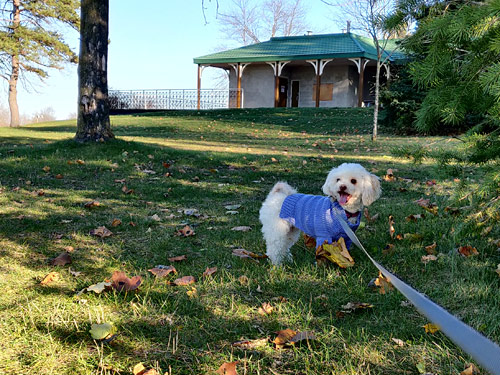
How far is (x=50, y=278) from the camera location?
2.90m

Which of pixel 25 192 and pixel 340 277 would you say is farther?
pixel 25 192

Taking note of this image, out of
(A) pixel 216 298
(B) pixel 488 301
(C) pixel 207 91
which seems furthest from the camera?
(C) pixel 207 91

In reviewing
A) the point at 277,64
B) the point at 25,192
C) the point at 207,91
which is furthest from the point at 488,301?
the point at 207,91

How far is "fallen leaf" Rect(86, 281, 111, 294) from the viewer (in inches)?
104

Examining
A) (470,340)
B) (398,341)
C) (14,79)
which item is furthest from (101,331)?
(14,79)

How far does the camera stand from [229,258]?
345cm

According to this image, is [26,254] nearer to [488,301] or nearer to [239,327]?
[239,327]

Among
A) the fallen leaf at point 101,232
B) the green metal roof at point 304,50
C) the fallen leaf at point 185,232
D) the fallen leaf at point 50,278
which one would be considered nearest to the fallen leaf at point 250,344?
the fallen leaf at point 50,278

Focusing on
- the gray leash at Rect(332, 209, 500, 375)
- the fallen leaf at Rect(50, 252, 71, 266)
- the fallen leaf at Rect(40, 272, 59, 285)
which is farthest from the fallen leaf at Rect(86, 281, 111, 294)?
the gray leash at Rect(332, 209, 500, 375)

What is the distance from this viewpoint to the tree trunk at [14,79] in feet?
88.5

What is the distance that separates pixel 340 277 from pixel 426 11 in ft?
6.00

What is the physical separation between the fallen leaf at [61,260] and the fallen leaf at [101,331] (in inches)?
50.4

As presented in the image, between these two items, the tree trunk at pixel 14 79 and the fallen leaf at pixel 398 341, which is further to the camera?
the tree trunk at pixel 14 79

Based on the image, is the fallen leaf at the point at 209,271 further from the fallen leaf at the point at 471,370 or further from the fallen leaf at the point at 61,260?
the fallen leaf at the point at 471,370
